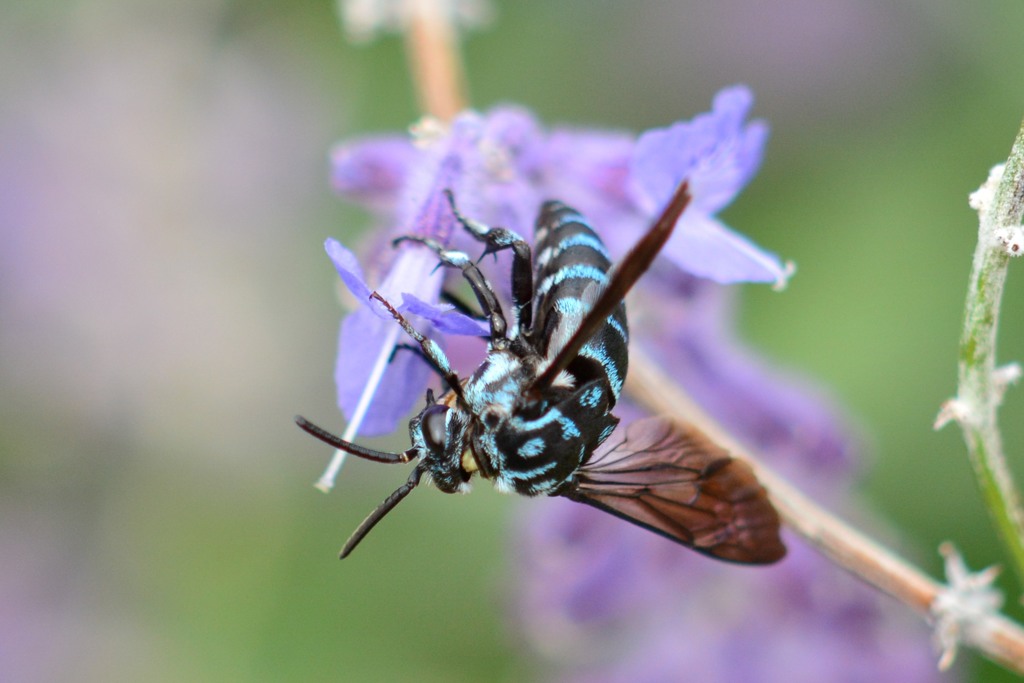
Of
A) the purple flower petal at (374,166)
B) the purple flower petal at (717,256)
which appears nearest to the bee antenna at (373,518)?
the purple flower petal at (717,256)

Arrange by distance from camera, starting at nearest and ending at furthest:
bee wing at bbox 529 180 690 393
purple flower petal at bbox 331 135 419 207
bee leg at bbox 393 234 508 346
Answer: bee wing at bbox 529 180 690 393
bee leg at bbox 393 234 508 346
purple flower petal at bbox 331 135 419 207

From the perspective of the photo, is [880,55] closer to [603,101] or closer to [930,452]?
[603,101]

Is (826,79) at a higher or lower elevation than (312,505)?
higher

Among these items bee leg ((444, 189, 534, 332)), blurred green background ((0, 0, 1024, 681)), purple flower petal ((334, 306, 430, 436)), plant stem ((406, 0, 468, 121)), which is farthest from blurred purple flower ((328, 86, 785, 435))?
blurred green background ((0, 0, 1024, 681))

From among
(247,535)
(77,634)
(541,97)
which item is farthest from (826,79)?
(77,634)

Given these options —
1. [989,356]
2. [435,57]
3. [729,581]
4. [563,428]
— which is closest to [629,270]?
[563,428]

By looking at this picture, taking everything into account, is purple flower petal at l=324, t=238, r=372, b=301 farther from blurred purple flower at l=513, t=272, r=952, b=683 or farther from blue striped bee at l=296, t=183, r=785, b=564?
blurred purple flower at l=513, t=272, r=952, b=683
